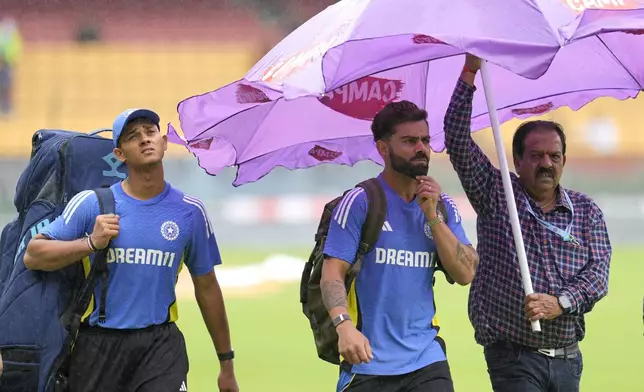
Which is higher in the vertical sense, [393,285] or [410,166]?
[410,166]

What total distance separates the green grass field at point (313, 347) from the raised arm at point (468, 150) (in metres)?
4.59

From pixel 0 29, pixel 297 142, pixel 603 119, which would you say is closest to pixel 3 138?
pixel 0 29

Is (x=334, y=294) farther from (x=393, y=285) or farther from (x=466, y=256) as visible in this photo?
(x=466, y=256)

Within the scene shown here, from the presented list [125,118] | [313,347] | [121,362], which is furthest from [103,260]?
[313,347]

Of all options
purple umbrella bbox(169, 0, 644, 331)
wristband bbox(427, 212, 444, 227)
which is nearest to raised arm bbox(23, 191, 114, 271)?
purple umbrella bbox(169, 0, 644, 331)

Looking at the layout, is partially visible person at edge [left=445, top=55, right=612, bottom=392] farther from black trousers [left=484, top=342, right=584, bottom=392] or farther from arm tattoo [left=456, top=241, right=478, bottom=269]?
arm tattoo [left=456, top=241, right=478, bottom=269]

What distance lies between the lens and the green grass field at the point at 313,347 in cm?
1093

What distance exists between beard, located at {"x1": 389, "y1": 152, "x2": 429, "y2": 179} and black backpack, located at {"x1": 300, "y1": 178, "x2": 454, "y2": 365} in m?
0.14

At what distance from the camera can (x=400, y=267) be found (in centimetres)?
564

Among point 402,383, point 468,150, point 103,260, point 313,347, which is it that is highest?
point 468,150

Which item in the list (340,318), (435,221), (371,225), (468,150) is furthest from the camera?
(468,150)

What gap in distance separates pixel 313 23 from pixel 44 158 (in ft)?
5.33

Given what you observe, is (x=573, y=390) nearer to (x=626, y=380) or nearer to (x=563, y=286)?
(x=563, y=286)

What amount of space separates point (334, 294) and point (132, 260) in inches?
42.0
